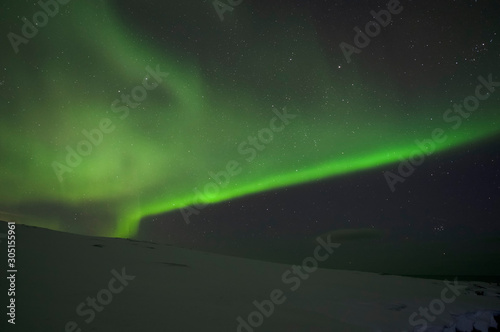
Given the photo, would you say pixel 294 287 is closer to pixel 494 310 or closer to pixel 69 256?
pixel 494 310

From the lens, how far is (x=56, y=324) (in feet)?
12.3

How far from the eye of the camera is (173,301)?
5.61 metres

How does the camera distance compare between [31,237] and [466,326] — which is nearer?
[466,326]

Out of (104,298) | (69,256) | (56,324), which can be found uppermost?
(69,256)

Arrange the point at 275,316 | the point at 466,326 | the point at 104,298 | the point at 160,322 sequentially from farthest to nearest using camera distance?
the point at 466,326, the point at 275,316, the point at 104,298, the point at 160,322

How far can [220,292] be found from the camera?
7.07 m

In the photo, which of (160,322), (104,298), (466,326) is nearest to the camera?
(160,322)

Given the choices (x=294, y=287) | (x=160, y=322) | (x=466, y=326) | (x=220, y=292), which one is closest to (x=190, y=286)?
(x=220, y=292)

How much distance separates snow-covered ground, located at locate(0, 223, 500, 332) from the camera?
4281 millimetres

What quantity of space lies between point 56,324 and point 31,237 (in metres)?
7.56

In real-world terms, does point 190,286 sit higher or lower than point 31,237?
lower

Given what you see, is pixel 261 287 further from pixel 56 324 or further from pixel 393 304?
pixel 56 324

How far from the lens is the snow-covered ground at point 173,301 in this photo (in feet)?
14.0

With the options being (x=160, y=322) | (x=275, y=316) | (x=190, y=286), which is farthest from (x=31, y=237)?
(x=275, y=316)
